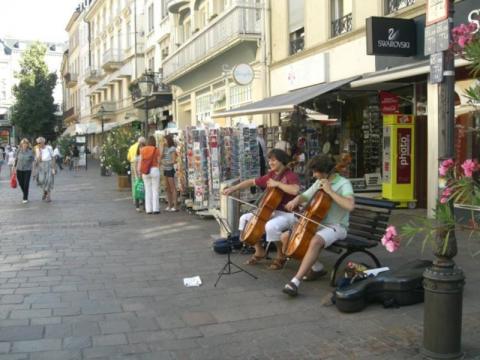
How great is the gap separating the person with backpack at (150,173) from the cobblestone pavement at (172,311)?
336 centimetres

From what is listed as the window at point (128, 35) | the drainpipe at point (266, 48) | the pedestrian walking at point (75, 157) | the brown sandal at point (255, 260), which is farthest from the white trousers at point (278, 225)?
the window at point (128, 35)

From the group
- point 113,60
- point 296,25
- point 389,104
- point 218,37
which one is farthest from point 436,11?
point 113,60

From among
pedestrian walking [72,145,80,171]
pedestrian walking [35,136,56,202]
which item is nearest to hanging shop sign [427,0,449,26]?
pedestrian walking [35,136,56,202]

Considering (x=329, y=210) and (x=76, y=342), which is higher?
(x=329, y=210)

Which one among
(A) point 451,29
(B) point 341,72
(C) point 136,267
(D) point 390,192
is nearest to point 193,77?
(B) point 341,72

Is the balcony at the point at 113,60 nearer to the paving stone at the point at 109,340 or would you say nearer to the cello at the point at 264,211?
the cello at the point at 264,211

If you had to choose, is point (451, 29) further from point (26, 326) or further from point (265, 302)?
point (26, 326)

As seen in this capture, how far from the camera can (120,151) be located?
59.8 feet

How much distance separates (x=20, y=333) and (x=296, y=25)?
13108 mm

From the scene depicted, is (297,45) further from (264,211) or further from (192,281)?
(192,281)

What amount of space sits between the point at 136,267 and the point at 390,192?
20.6ft

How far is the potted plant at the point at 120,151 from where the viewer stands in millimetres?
18188

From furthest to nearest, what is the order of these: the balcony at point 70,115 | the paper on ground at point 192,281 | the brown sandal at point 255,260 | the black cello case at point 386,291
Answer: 1. the balcony at point 70,115
2. the brown sandal at point 255,260
3. the paper on ground at point 192,281
4. the black cello case at point 386,291

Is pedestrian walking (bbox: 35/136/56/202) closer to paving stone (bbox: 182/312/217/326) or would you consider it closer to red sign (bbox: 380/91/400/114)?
red sign (bbox: 380/91/400/114)
